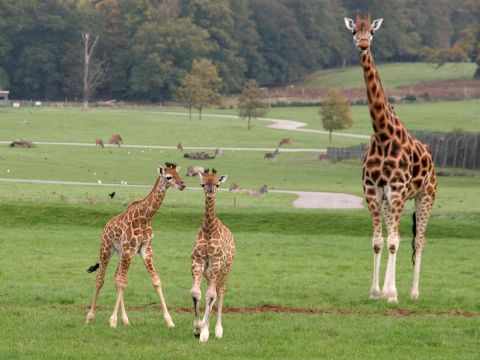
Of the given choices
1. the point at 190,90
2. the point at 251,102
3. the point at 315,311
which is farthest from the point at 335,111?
the point at 315,311

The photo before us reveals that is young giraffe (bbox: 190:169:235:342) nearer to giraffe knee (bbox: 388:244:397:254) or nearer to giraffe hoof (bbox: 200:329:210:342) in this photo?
giraffe hoof (bbox: 200:329:210:342)

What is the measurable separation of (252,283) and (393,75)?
154993 millimetres

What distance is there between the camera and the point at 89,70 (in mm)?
155125

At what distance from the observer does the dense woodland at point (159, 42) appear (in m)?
152

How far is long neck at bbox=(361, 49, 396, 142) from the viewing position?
878 inches

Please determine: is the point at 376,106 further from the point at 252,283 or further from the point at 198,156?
the point at 198,156

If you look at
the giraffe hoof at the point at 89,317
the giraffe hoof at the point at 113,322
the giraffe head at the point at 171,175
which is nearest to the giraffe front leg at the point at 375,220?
the giraffe head at the point at 171,175

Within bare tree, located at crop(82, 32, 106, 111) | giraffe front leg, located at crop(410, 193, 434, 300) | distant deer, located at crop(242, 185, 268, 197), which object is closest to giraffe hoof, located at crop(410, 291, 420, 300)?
giraffe front leg, located at crop(410, 193, 434, 300)

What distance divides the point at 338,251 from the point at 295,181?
36714 mm

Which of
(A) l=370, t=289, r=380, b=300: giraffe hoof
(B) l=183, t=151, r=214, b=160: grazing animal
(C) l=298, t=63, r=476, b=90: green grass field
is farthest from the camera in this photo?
(C) l=298, t=63, r=476, b=90: green grass field

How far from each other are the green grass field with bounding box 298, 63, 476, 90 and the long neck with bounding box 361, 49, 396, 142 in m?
143

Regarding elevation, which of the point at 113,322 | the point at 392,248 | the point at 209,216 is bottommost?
the point at 113,322

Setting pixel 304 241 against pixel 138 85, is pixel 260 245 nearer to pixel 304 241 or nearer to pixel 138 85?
pixel 304 241

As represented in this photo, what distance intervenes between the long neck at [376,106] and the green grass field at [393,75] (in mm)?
143118
